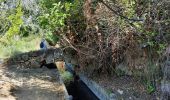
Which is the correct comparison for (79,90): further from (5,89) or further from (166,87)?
(166,87)

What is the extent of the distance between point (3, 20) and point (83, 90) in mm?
3636

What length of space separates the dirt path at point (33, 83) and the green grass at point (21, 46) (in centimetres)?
123

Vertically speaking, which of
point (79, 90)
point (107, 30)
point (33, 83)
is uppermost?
point (107, 30)

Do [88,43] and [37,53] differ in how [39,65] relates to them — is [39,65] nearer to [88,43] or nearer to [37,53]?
[37,53]

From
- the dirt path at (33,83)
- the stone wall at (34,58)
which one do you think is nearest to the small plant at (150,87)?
the dirt path at (33,83)

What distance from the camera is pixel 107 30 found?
32.6 ft

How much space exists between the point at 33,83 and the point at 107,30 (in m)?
4.41

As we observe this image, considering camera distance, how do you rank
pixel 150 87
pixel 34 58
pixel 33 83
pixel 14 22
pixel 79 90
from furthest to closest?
pixel 34 58 < pixel 33 83 < pixel 79 90 < pixel 14 22 < pixel 150 87

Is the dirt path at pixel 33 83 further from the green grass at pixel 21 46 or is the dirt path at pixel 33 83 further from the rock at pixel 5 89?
the green grass at pixel 21 46

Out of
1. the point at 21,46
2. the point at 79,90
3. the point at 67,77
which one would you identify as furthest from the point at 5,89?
the point at 21,46

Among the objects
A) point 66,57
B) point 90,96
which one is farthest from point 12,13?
point 90,96

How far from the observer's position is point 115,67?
11.3 metres

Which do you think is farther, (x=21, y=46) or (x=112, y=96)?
(x=21, y=46)

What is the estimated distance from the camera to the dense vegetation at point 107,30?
8688 millimetres
